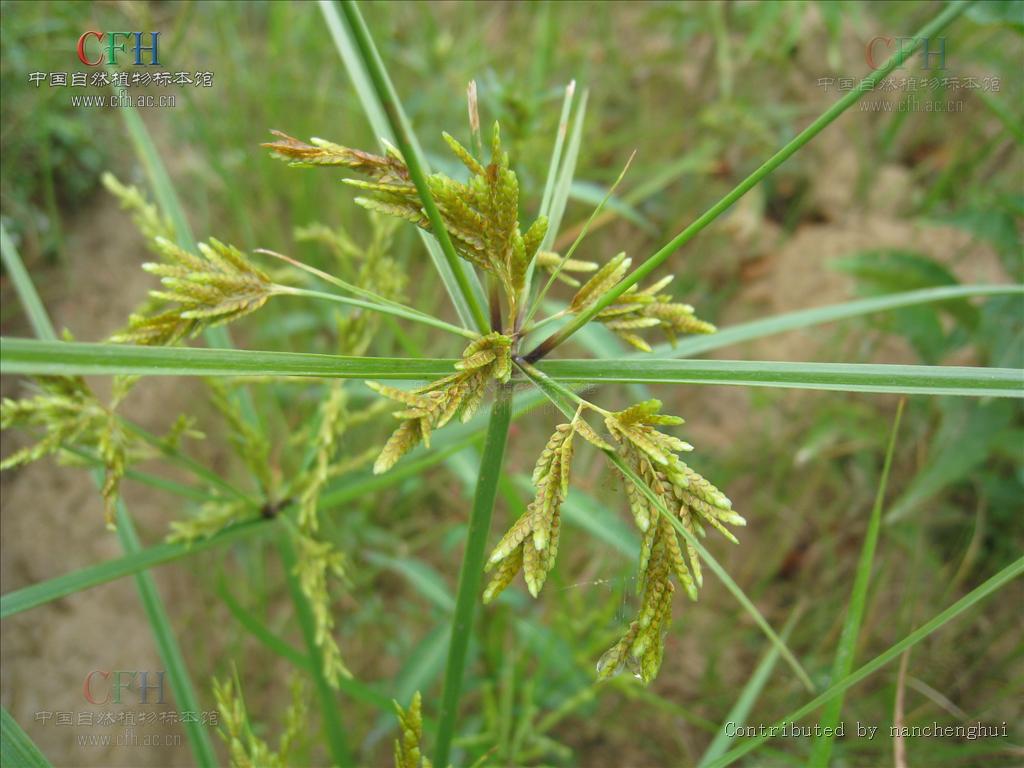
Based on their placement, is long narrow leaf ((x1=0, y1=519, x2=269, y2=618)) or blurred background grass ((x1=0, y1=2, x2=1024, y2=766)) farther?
blurred background grass ((x1=0, y1=2, x2=1024, y2=766))

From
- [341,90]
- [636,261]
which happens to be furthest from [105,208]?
[636,261]

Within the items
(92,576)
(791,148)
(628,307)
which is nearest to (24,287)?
→ (92,576)

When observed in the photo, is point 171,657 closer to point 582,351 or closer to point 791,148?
point 791,148

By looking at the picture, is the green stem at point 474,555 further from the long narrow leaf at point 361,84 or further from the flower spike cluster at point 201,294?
the flower spike cluster at point 201,294

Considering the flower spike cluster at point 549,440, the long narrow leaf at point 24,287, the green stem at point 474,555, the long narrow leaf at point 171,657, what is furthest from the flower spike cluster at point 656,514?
A: the long narrow leaf at point 24,287

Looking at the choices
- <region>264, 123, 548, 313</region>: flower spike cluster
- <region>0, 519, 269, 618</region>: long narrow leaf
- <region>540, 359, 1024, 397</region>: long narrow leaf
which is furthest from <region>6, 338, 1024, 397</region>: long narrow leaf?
<region>0, 519, 269, 618</region>: long narrow leaf

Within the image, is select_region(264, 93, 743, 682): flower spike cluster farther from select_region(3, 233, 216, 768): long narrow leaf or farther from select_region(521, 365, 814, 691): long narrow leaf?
select_region(3, 233, 216, 768): long narrow leaf

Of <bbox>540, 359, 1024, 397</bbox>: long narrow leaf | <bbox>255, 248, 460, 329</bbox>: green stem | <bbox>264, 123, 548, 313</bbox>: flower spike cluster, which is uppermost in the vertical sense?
<bbox>264, 123, 548, 313</bbox>: flower spike cluster
